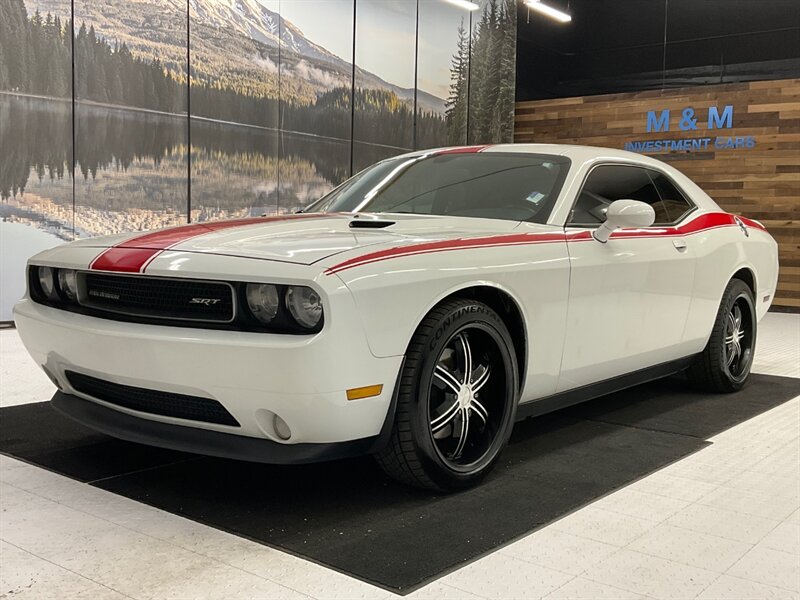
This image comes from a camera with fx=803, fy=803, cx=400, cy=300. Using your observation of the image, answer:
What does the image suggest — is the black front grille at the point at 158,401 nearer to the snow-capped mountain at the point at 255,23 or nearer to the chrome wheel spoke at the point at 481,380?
the chrome wheel spoke at the point at 481,380

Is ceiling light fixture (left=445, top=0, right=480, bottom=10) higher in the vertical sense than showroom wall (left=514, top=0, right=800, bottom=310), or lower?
higher

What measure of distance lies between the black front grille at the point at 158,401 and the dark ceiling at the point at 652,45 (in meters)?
10.0

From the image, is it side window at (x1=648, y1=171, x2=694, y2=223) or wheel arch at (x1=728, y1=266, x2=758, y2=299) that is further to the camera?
wheel arch at (x1=728, y1=266, x2=758, y2=299)

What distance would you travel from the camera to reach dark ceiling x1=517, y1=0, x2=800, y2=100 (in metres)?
10.4

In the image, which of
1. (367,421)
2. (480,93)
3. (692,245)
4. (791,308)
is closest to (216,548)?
(367,421)

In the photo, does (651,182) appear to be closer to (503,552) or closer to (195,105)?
(503,552)

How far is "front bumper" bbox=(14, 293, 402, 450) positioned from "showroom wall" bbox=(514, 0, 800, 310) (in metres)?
9.06

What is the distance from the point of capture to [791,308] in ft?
32.2

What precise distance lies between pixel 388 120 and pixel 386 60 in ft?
2.60

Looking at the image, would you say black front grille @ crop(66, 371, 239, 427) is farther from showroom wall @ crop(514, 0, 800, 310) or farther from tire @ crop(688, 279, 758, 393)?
showroom wall @ crop(514, 0, 800, 310)

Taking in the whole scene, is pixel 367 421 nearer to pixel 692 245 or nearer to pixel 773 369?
pixel 692 245

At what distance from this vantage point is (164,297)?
2.31 metres

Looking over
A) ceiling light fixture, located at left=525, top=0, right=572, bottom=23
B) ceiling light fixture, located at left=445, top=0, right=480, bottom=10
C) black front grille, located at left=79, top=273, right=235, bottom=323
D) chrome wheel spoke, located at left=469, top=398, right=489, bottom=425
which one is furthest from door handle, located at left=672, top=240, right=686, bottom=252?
ceiling light fixture, located at left=525, top=0, right=572, bottom=23

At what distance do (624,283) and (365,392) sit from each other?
1.46 metres
